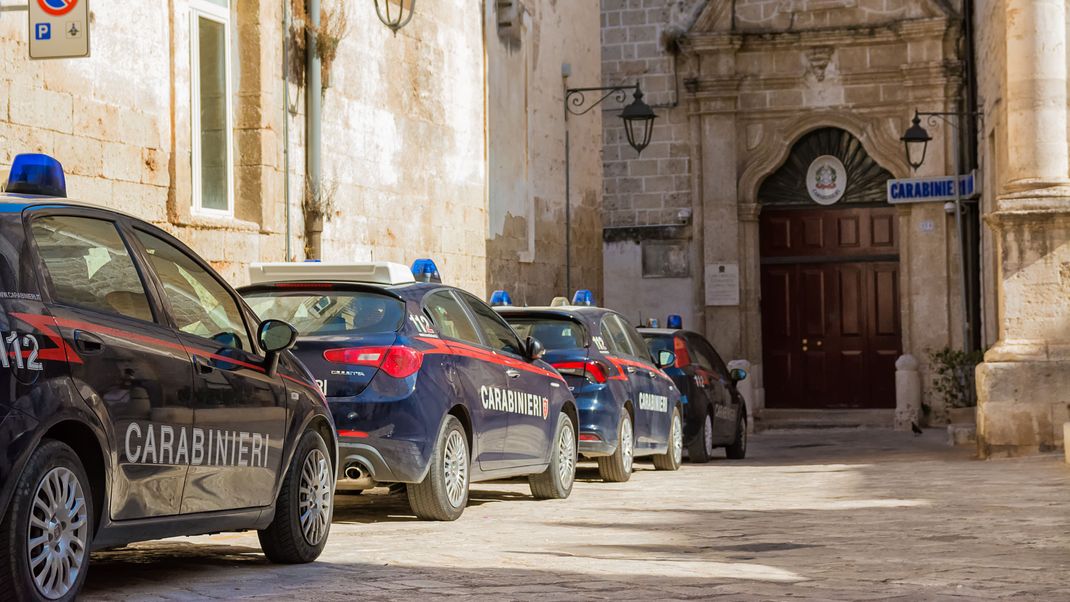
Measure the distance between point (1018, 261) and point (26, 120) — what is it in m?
9.52

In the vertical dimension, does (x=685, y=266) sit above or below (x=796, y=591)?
above

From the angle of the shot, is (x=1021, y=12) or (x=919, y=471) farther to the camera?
(x=1021, y=12)

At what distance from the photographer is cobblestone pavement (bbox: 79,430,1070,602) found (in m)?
6.69

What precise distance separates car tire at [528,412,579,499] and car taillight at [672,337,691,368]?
5517 millimetres

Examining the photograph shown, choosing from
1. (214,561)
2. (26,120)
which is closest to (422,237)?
(26,120)

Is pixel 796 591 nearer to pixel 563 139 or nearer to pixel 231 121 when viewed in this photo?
pixel 231 121

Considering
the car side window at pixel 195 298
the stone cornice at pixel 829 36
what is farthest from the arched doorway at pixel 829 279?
the car side window at pixel 195 298

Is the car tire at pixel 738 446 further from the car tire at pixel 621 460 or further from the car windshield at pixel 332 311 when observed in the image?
the car windshield at pixel 332 311

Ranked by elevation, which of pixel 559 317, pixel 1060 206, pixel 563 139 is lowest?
pixel 559 317

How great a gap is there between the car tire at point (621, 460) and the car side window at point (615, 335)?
68cm

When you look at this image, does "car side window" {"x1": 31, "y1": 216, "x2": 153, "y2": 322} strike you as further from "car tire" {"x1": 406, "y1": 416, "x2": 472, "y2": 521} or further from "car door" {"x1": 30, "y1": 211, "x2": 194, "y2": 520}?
"car tire" {"x1": 406, "y1": 416, "x2": 472, "y2": 521}

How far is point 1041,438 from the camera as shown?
16.1 metres

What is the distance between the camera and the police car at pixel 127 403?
17.5 ft

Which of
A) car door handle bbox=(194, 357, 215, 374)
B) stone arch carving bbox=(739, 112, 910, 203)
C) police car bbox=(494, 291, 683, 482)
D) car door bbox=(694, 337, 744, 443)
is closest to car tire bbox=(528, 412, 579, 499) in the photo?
police car bbox=(494, 291, 683, 482)
